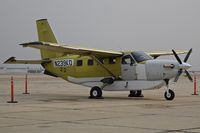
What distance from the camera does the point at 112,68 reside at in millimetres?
24641

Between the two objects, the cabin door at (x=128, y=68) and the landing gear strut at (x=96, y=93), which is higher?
the cabin door at (x=128, y=68)

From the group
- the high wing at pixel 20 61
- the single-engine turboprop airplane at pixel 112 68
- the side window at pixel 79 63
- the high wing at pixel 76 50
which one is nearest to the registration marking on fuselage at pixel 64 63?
the single-engine turboprop airplane at pixel 112 68

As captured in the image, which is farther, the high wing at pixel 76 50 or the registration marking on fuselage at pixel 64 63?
the registration marking on fuselage at pixel 64 63

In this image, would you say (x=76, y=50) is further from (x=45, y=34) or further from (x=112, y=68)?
(x=45, y=34)

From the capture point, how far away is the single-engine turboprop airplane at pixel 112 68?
73.6 feet

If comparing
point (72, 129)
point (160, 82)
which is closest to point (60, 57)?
point (160, 82)

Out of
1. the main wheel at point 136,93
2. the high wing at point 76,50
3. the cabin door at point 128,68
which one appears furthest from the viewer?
the main wheel at point 136,93

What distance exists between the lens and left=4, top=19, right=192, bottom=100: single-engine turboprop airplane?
22422mm

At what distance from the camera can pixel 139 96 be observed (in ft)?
82.7

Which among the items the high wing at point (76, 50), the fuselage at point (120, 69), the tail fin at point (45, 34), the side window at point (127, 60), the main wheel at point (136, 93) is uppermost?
the tail fin at point (45, 34)

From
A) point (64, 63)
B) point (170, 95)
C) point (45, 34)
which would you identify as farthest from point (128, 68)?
point (45, 34)

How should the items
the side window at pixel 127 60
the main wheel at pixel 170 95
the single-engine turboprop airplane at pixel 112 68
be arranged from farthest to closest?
the side window at pixel 127 60
the single-engine turboprop airplane at pixel 112 68
the main wheel at pixel 170 95

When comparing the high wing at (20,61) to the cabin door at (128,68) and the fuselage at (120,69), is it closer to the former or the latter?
the fuselage at (120,69)

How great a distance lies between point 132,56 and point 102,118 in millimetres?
11018
